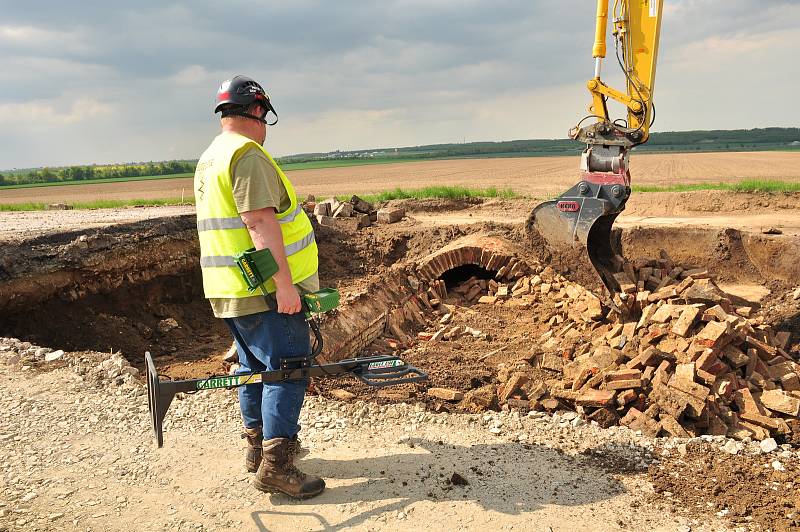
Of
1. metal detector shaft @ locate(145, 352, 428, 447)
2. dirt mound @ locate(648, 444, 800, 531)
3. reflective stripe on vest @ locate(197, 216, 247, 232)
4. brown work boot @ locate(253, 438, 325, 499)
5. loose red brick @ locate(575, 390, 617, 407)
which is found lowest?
dirt mound @ locate(648, 444, 800, 531)

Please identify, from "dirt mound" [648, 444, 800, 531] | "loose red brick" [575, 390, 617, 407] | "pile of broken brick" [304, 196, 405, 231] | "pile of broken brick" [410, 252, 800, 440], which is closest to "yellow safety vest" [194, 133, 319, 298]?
"pile of broken brick" [410, 252, 800, 440]

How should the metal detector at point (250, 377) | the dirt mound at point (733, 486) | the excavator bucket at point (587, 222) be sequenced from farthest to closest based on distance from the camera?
the excavator bucket at point (587, 222), the dirt mound at point (733, 486), the metal detector at point (250, 377)

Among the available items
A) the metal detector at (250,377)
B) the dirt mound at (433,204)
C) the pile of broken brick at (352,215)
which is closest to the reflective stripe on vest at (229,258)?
the metal detector at (250,377)

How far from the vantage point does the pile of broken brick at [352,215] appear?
12516 mm

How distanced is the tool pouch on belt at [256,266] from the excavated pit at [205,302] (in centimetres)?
243

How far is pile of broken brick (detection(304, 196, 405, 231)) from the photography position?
41.1 ft

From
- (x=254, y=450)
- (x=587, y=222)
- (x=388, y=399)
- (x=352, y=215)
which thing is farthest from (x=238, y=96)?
(x=352, y=215)

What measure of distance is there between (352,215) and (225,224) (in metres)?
9.90

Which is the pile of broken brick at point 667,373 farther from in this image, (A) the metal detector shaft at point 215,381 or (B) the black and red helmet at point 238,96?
(B) the black and red helmet at point 238,96

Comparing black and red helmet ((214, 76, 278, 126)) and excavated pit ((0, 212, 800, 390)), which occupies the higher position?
black and red helmet ((214, 76, 278, 126))

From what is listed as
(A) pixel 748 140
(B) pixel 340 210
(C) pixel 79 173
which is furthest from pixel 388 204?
(A) pixel 748 140

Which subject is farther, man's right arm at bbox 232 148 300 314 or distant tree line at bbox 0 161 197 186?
distant tree line at bbox 0 161 197 186

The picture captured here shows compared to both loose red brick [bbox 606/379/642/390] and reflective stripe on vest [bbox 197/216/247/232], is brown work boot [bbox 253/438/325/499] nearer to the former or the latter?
reflective stripe on vest [bbox 197/216/247/232]

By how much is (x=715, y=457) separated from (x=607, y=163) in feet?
15.7
